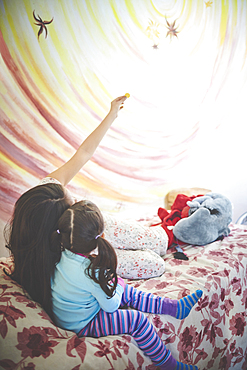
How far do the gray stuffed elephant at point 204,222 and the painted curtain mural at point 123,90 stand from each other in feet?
2.88

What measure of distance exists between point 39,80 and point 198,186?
6.25ft

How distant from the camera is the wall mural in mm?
1800

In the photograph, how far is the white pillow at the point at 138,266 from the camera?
4.09ft

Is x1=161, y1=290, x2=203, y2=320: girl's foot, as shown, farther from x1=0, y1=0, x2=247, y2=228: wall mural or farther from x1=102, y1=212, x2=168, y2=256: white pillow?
x1=0, y1=0, x2=247, y2=228: wall mural

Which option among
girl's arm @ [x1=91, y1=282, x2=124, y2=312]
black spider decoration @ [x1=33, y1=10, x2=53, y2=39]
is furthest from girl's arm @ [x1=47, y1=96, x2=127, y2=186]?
black spider decoration @ [x1=33, y1=10, x2=53, y2=39]

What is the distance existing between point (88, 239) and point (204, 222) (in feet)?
2.96

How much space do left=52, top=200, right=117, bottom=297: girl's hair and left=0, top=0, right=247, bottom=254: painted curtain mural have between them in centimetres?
110

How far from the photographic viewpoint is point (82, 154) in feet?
4.35

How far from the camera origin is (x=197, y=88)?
2789 millimetres

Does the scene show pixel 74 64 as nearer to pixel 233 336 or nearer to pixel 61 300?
pixel 61 300

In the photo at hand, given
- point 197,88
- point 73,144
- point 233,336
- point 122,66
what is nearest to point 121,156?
point 73,144

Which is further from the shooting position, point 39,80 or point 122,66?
point 122,66

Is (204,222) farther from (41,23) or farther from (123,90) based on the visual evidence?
(41,23)

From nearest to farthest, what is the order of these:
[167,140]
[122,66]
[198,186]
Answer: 1. [122,66]
2. [167,140]
3. [198,186]
